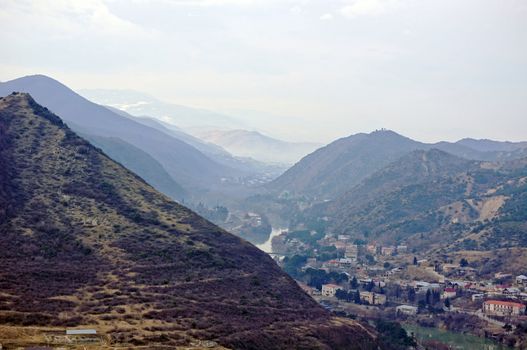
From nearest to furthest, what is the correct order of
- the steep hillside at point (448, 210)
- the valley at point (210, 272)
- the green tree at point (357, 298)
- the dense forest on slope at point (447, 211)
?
the valley at point (210, 272), the green tree at point (357, 298), the steep hillside at point (448, 210), the dense forest on slope at point (447, 211)

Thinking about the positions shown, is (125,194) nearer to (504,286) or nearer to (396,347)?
(396,347)

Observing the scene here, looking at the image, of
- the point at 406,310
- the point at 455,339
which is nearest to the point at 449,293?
the point at 406,310

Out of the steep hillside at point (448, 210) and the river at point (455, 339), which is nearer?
the river at point (455, 339)

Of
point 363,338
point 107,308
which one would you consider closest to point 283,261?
point 363,338

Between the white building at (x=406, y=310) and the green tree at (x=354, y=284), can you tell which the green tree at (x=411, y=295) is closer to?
the white building at (x=406, y=310)

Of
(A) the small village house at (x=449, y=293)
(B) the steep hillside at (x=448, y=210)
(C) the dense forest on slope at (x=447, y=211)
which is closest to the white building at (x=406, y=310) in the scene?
(A) the small village house at (x=449, y=293)

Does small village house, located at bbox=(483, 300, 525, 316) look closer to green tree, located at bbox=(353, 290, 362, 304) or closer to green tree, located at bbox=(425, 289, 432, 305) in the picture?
green tree, located at bbox=(425, 289, 432, 305)
